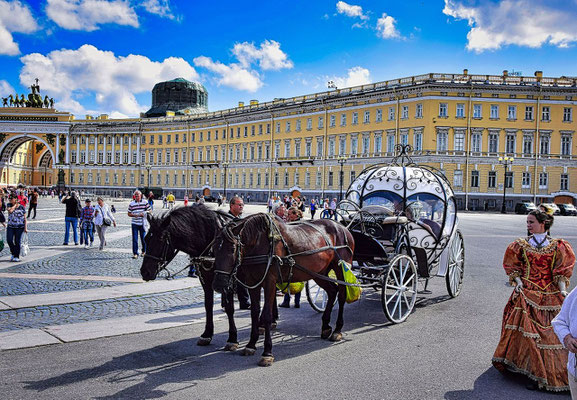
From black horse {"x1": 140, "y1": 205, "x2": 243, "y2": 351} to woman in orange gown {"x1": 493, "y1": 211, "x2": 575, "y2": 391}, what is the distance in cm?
319

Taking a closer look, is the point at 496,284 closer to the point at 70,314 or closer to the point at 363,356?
the point at 363,356

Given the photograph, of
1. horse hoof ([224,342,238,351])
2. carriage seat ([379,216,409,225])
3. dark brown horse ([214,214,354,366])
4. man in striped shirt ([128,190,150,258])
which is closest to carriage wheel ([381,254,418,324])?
carriage seat ([379,216,409,225])

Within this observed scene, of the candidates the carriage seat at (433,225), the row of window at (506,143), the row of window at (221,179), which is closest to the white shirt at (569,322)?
the carriage seat at (433,225)

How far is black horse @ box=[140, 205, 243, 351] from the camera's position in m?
5.79

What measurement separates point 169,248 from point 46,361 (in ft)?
5.99

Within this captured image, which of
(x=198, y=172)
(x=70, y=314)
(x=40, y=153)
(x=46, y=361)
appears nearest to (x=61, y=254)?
(x=70, y=314)

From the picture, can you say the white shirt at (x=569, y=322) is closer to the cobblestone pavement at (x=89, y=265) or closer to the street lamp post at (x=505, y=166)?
the cobblestone pavement at (x=89, y=265)

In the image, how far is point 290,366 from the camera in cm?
545

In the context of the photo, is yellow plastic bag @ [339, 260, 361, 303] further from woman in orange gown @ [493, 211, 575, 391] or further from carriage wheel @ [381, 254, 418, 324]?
woman in orange gown @ [493, 211, 575, 391]

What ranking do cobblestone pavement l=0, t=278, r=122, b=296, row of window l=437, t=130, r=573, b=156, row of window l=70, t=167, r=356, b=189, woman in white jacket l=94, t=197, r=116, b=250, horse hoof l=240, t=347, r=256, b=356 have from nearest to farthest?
horse hoof l=240, t=347, r=256, b=356 < cobblestone pavement l=0, t=278, r=122, b=296 < woman in white jacket l=94, t=197, r=116, b=250 < row of window l=437, t=130, r=573, b=156 < row of window l=70, t=167, r=356, b=189

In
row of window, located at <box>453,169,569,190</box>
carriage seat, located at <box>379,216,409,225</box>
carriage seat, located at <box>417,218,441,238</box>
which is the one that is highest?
row of window, located at <box>453,169,569,190</box>

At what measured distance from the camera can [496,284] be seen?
35.2ft

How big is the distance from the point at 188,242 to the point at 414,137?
1909 inches

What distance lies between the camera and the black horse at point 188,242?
19.0ft
